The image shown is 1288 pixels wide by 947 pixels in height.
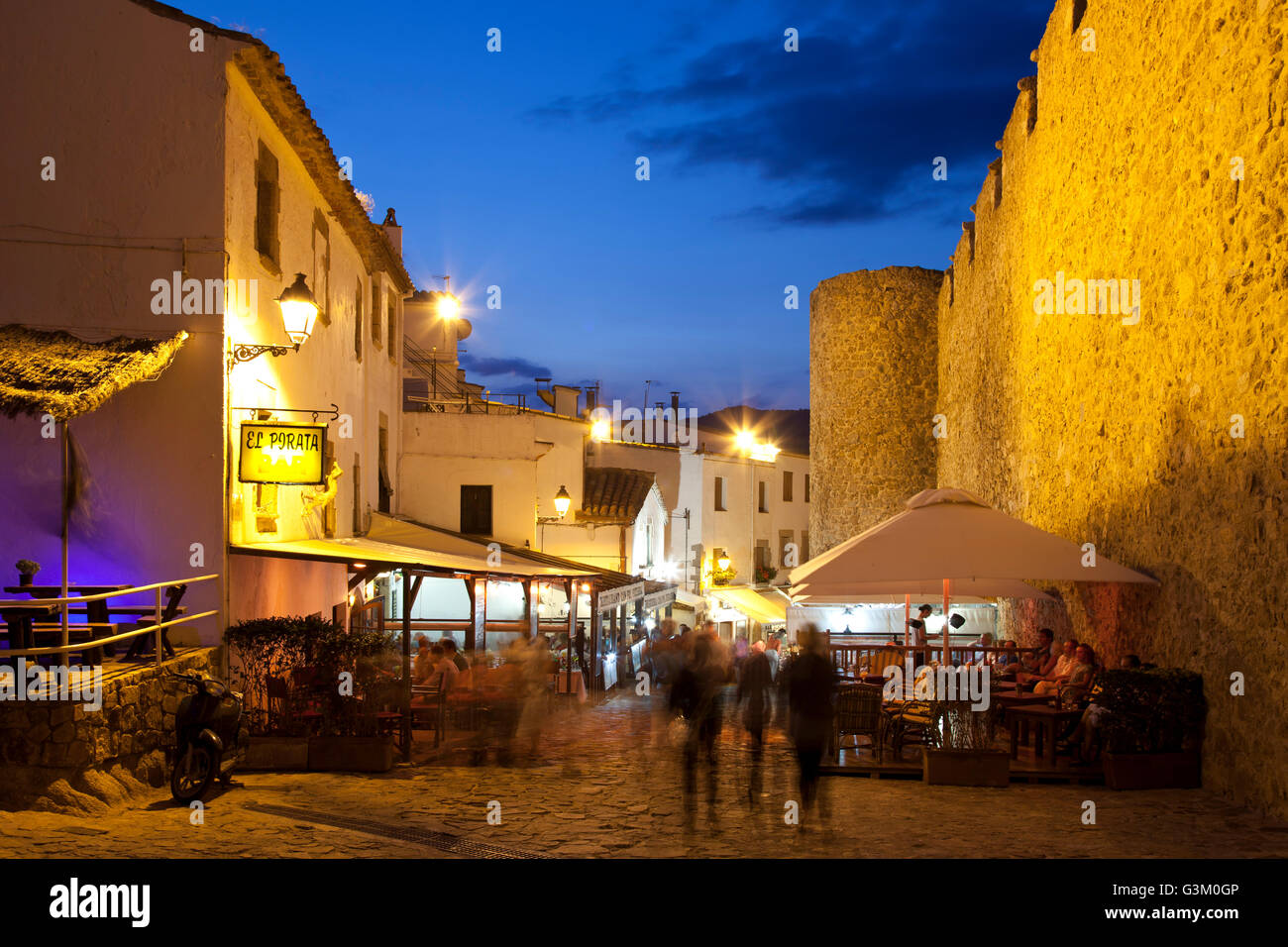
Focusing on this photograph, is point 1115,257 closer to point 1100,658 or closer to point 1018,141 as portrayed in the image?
point 1100,658

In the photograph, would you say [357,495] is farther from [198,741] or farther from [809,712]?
[809,712]

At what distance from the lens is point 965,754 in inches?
406

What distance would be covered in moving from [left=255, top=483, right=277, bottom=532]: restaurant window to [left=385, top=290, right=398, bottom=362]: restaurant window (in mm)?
10037

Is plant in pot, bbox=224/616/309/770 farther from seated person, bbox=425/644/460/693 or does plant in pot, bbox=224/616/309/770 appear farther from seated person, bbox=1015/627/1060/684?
seated person, bbox=1015/627/1060/684

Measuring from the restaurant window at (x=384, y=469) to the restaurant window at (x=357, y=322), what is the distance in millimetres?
2870

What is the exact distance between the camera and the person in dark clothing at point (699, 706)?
885 centimetres

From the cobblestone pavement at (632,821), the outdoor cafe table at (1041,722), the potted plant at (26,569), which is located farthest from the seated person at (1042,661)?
the potted plant at (26,569)

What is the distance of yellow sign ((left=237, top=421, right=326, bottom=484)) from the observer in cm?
1134

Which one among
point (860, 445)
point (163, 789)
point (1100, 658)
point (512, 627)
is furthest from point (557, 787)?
point (860, 445)

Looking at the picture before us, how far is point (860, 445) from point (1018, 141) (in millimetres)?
13987

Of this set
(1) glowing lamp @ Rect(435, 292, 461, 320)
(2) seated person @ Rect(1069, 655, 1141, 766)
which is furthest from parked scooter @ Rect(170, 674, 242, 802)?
(1) glowing lamp @ Rect(435, 292, 461, 320)

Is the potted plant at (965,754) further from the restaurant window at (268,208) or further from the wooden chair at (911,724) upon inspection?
the restaurant window at (268,208)

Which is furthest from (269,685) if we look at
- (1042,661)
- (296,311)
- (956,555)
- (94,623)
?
(1042,661)
